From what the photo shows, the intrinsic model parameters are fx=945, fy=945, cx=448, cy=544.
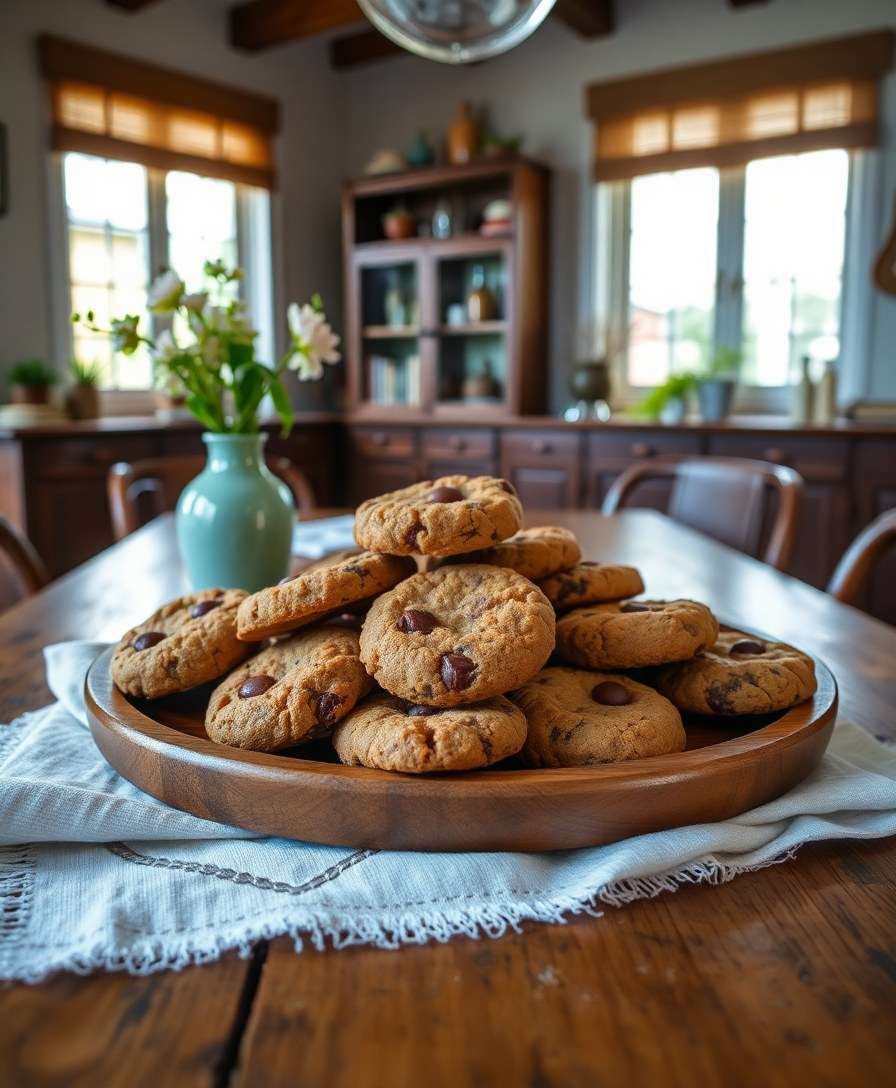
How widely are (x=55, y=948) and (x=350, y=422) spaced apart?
4417 mm

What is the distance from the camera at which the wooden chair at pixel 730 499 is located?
85.2 inches

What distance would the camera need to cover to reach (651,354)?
15.4ft

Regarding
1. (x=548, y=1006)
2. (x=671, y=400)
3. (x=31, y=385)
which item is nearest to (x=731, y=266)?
(x=671, y=400)

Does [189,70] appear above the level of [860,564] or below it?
above

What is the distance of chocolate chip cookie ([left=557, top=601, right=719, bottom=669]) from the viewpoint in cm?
73

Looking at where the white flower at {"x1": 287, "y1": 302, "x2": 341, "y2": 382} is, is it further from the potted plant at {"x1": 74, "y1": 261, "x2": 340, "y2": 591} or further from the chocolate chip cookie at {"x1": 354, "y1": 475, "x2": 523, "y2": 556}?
the chocolate chip cookie at {"x1": 354, "y1": 475, "x2": 523, "y2": 556}

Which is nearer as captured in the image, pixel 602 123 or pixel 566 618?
pixel 566 618

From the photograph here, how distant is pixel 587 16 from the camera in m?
4.29

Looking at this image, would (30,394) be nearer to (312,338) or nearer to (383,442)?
(383,442)

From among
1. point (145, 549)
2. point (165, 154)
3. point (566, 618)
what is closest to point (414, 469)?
point (165, 154)

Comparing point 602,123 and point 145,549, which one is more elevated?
point 602,123

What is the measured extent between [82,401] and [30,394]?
213 mm

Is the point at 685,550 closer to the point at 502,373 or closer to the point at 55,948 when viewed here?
the point at 55,948

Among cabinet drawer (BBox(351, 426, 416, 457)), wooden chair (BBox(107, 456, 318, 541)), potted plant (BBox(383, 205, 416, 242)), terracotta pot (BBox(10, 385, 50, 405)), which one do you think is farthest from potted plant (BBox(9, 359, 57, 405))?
potted plant (BBox(383, 205, 416, 242))
